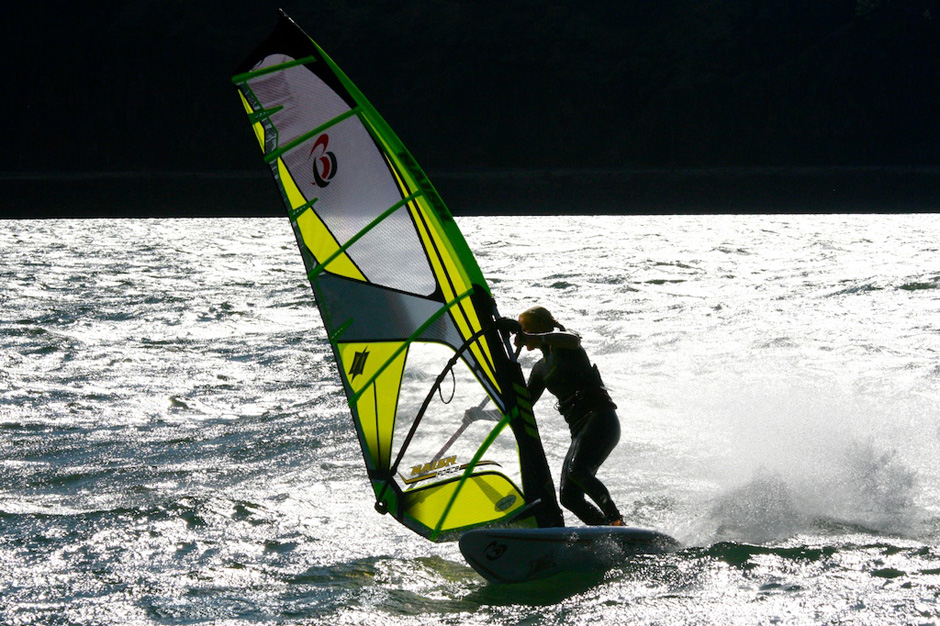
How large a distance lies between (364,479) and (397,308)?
96.0 inches

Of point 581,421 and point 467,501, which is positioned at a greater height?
point 581,421

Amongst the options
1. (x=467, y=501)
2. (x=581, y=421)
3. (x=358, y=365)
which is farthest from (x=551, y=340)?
(x=358, y=365)

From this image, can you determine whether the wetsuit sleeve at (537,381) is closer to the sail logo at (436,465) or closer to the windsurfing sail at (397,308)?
the windsurfing sail at (397,308)

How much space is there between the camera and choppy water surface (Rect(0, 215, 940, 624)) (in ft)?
18.5

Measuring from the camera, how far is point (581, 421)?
605 centimetres

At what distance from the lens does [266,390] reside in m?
11.3

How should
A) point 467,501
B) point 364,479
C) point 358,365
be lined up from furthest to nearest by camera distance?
point 364,479
point 358,365
point 467,501

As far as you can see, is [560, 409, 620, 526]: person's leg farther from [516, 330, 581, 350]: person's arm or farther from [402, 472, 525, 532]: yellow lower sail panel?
[516, 330, 581, 350]: person's arm

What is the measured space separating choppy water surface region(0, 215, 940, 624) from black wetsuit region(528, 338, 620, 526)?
0.39m

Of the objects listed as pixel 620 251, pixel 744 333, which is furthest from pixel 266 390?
pixel 620 251

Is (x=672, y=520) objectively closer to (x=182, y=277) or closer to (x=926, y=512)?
(x=926, y=512)

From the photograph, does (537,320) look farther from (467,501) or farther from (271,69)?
(271,69)

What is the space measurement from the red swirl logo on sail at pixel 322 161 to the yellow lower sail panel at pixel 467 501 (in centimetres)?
176

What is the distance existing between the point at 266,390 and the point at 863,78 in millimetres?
49868
